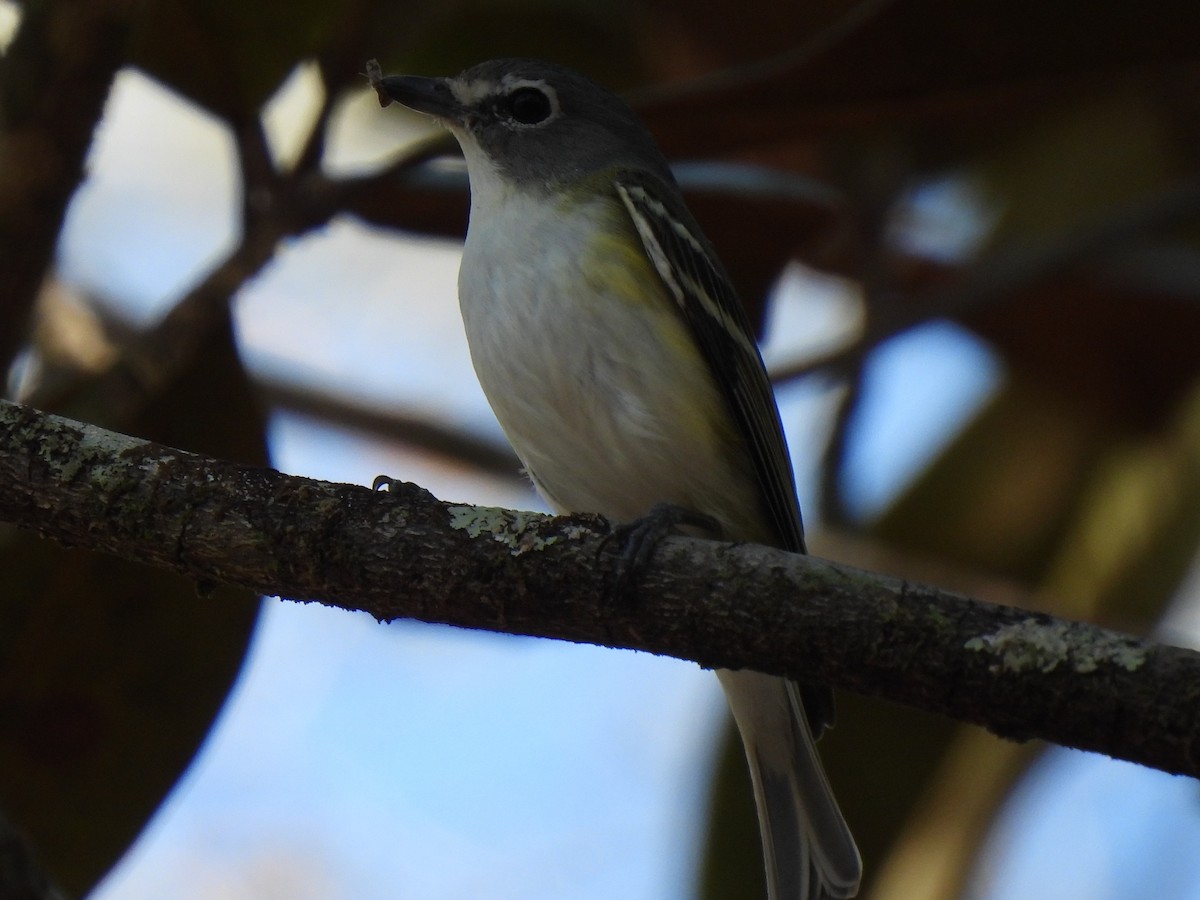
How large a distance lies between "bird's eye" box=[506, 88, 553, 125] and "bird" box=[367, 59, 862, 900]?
9 centimetres

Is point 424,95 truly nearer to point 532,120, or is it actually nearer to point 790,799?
point 532,120

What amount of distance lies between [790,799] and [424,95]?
1.99 meters

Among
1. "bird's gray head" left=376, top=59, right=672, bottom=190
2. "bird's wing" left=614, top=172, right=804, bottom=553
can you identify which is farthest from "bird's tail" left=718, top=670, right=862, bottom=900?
"bird's gray head" left=376, top=59, right=672, bottom=190

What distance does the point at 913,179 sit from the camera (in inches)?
220

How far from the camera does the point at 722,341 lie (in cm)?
333

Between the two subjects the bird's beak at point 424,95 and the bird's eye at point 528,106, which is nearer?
the bird's beak at point 424,95

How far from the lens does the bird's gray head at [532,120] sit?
3.64 m

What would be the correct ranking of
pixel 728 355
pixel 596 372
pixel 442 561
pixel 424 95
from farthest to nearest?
pixel 424 95, pixel 728 355, pixel 596 372, pixel 442 561

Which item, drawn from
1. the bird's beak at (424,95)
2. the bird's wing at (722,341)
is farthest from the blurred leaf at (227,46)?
the bird's wing at (722,341)

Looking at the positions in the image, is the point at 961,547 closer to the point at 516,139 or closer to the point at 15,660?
the point at 516,139

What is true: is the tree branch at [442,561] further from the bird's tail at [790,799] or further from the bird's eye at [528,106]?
the bird's eye at [528,106]

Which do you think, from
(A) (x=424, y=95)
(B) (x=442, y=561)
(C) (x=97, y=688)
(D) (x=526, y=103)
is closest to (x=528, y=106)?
(D) (x=526, y=103)

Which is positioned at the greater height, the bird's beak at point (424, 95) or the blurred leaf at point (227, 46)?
the bird's beak at point (424, 95)

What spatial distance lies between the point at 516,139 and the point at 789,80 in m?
0.76
